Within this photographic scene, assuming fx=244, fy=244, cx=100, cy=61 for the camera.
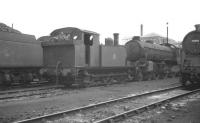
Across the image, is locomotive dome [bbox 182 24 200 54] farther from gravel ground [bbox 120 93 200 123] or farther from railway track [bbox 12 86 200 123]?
gravel ground [bbox 120 93 200 123]

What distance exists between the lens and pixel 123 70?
16.4 meters

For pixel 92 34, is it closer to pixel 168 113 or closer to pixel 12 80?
pixel 12 80

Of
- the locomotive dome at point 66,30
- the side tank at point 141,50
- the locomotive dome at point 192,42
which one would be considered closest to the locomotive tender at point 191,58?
the locomotive dome at point 192,42

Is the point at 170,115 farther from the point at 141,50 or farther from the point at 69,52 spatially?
the point at 141,50

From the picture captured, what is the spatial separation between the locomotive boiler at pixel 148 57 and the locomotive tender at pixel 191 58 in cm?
426

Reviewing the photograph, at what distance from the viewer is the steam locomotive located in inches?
475

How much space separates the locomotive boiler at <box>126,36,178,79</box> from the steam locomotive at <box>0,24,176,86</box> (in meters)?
2.57

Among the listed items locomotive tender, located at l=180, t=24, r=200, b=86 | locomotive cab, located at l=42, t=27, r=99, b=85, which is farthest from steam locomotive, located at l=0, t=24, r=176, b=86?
locomotive tender, located at l=180, t=24, r=200, b=86

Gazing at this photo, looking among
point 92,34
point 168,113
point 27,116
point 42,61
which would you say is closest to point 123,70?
point 92,34

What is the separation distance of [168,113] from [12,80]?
8298mm

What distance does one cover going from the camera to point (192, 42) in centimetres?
1332

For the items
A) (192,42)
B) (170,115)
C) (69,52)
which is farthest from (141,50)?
(170,115)

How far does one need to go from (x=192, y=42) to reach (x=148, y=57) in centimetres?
518

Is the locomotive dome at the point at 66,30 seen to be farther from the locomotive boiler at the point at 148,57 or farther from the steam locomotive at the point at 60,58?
the locomotive boiler at the point at 148,57
